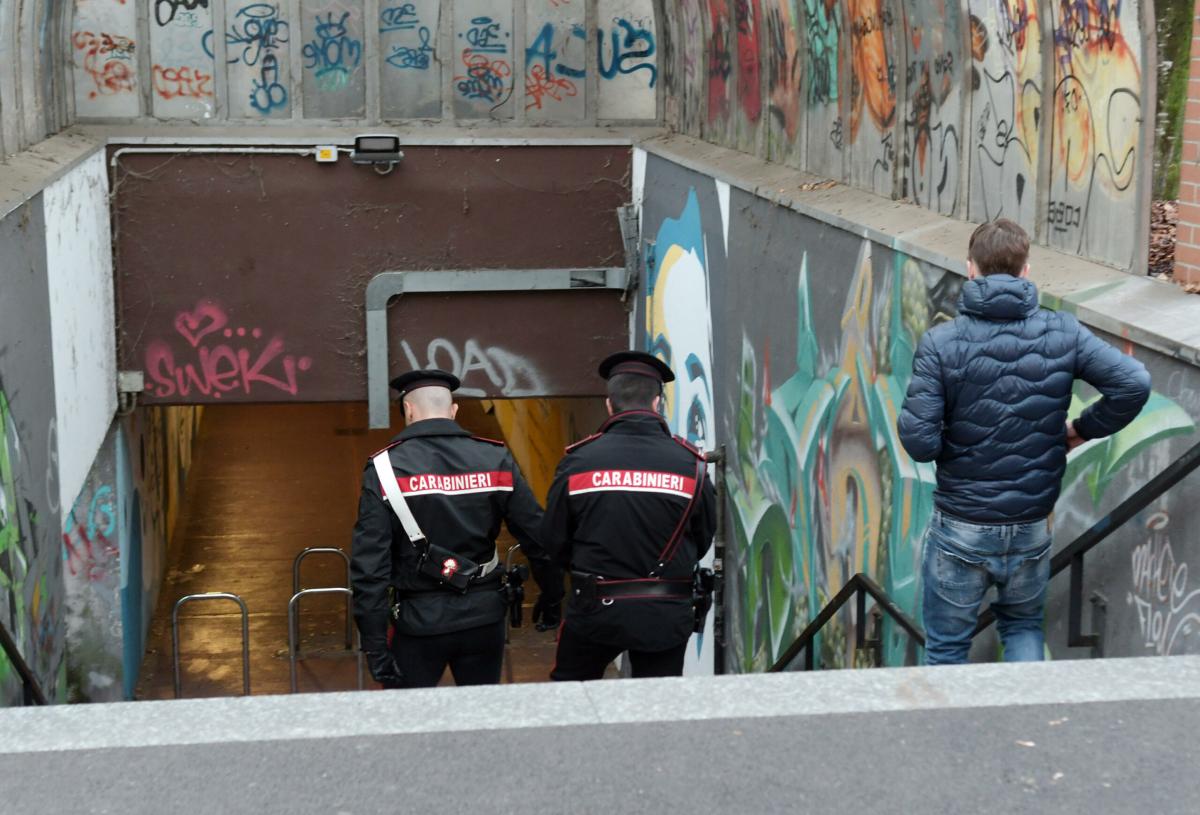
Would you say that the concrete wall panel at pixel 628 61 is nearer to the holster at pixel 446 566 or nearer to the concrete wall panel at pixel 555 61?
the concrete wall panel at pixel 555 61

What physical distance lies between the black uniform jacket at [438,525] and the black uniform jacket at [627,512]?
17 centimetres

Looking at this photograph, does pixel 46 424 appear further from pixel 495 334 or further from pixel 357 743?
pixel 357 743

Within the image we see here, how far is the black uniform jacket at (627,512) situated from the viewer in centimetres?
571

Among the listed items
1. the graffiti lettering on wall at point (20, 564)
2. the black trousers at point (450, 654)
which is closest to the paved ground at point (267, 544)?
the graffiti lettering on wall at point (20, 564)

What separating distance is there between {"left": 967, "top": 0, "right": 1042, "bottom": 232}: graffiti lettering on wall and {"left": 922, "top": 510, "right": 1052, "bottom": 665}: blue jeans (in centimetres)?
180

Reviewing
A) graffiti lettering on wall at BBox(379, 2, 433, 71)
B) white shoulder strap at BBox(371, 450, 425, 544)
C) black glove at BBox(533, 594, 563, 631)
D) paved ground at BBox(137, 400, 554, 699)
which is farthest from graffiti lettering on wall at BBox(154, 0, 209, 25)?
black glove at BBox(533, 594, 563, 631)

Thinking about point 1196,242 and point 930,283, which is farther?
point 930,283

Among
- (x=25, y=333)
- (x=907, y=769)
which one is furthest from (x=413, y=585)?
(x=25, y=333)

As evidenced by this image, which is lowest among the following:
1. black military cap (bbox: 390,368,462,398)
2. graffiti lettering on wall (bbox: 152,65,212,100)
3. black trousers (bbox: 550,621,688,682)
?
black trousers (bbox: 550,621,688,682)

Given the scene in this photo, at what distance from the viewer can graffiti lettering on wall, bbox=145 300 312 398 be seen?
11.9 metres

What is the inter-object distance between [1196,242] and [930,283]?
54.4 inches

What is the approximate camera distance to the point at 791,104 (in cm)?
916

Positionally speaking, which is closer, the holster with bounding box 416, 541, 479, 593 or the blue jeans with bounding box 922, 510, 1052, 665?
the blue jeans with bounding box 922, 510, 1052, 665

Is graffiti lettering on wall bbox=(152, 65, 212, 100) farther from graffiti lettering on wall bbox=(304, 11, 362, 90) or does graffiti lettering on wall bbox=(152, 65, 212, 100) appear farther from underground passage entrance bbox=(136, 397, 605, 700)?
underground passage entrance bbox=(136, 397, 605, 700)
